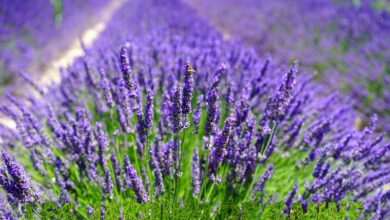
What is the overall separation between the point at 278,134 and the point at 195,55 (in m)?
1.20

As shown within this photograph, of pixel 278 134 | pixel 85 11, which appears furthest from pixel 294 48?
pixel 85 11

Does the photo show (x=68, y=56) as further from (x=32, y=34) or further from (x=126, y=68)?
(x=126, y=68)

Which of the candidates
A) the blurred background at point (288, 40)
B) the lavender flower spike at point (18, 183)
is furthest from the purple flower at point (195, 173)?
the blurred background at point (288, 40)

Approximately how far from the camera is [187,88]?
5.09 feet

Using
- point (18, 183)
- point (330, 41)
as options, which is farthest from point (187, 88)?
point (330, 41)

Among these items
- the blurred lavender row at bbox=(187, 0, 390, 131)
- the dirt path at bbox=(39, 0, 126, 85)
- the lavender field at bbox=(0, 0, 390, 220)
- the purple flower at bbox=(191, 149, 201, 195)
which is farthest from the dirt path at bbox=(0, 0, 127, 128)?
the blurred lavender row at bbox=(187, 0, 390, 131)

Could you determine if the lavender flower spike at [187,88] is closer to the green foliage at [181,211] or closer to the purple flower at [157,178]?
the purple flower at [157,178]

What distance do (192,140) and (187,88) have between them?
1.18 m

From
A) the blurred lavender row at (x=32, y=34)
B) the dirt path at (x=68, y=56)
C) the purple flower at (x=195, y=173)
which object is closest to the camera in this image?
the purple flower at (x=195, y=173)

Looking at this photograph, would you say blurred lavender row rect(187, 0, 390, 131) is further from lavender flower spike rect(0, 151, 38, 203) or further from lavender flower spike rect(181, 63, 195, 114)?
lavender flower spike rect(0, 151, 38, 203)

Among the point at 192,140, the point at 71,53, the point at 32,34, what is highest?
the point at 32,34

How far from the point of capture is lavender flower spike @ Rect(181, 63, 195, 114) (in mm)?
1506

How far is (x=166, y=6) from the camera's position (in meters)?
9.11

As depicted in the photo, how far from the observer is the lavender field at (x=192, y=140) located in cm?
179
